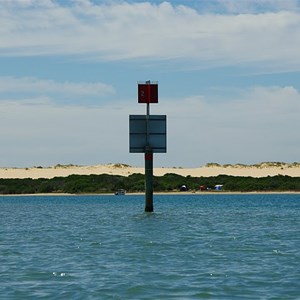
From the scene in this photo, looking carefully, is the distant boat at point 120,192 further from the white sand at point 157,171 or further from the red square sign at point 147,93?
the red square sign at point 147,93

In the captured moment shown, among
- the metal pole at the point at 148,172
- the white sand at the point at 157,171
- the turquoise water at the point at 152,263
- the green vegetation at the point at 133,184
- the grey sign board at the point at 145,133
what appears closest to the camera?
the turquoise water at the point at 152,263

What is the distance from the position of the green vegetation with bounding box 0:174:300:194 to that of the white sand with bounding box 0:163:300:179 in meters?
18.5

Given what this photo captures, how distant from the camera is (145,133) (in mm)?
58938

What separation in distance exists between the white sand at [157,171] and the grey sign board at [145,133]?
122306 millimetres

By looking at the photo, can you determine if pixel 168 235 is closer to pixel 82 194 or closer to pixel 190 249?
pixel 190 249

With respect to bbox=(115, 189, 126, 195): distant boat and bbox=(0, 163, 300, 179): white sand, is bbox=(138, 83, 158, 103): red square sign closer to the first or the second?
bbox=(115, 189, 126, 195): distant boat

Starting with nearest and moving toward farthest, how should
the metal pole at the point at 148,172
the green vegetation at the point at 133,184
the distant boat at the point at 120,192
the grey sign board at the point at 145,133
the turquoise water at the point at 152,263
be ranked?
1. the turquoise water at the point at 152,263
2. the metal pole at the point at 148,172
3. the grey sign board at the point at 145,133
4. the distant boat at the point at 120,192
5. the green vegetation at the point at 133,184

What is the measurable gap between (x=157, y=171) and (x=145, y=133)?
131712 mm

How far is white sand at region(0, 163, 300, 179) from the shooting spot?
7254 inches

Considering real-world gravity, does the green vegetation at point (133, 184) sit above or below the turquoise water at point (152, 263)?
above

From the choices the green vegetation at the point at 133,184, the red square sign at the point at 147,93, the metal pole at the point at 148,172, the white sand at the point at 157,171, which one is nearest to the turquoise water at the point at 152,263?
the metal pole at the point at 148,172

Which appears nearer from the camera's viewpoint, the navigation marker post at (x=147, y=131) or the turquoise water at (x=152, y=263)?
the turquoise water at (x=152, y=263)

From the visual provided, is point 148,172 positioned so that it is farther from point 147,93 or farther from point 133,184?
point 133,184

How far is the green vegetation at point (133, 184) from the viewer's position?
149 meters
